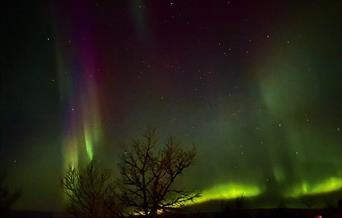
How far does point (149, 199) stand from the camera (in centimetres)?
2691

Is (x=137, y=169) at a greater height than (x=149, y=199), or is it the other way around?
(x=137, y=169)

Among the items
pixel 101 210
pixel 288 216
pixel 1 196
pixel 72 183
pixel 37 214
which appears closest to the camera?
pixel 101 210

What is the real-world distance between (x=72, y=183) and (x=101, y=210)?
359 centimetres

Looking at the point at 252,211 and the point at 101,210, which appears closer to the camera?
the point at 101,210

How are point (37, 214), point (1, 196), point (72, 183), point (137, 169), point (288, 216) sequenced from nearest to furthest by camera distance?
point (137, 169) < point (72, 183) < point (1, 196) < point (288, 216) < point (37, 214)

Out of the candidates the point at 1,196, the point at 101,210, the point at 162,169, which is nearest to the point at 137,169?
the point at 162,169

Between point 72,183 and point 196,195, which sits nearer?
point 196,195

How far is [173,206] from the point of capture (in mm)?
27188

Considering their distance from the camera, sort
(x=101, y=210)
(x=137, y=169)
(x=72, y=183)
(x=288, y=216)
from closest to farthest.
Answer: (x=137, y=169) < (x=101, y=210) < (x=72, y=183) < (x=288, y=216)

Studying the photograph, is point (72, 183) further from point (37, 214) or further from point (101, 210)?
point (37, 214)

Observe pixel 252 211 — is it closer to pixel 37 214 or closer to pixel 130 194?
pixel 37 214

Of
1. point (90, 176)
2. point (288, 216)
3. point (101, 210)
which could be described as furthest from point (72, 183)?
point (288, 216)

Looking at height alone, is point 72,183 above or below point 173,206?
above

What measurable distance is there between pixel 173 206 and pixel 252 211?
71.7 m
